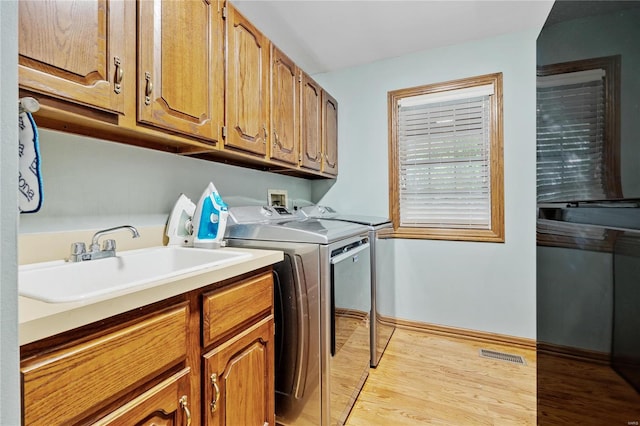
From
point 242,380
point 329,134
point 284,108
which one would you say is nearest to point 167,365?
point 242,380

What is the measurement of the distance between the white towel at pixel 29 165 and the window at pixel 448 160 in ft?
8.02

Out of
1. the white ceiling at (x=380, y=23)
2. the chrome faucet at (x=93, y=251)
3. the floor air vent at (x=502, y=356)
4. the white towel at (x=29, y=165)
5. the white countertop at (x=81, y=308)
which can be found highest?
the white ceiling at (x=380, y=23)

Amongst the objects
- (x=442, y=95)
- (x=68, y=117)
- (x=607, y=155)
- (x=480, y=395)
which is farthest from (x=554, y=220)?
(x=442, y=95)

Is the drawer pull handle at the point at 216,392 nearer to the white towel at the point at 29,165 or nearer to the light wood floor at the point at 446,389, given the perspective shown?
the white towel at the point at 29,165

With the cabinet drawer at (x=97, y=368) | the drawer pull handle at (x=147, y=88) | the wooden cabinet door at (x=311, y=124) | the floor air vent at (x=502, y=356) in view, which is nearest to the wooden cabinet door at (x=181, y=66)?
the drawer pull handle at (x=147, y=88)

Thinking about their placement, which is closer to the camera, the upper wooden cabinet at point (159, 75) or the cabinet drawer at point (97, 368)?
the cabinet drawer at point (97, 368)

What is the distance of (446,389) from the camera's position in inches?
72.4

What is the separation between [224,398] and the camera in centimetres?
105

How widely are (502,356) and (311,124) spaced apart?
2279 mm

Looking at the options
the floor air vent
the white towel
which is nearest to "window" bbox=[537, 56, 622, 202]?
the white towel

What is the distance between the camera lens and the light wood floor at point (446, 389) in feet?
5.26

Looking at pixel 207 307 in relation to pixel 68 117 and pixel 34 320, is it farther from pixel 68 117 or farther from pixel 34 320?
pixel 68 117

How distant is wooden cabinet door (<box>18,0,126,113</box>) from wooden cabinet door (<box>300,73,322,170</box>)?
1317mm

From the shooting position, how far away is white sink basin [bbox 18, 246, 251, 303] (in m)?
0.76
